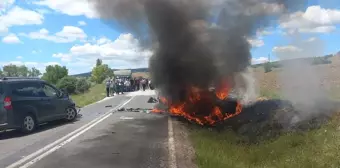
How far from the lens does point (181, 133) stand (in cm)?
1104

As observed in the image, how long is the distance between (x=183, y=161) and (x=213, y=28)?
926cm

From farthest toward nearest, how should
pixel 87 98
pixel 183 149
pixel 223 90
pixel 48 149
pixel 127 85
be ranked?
pixel 127 85 < pixel 87 98 < pixel 223 90 < pixel 48 149 < pixel 183 149

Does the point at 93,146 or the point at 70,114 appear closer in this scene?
the point at 93,146

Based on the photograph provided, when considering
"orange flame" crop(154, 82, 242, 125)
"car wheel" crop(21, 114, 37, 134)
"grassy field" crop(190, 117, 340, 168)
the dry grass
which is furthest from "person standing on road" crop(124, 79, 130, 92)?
"grassy field" crop(190, 117, 340, 168)

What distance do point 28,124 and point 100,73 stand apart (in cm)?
10955

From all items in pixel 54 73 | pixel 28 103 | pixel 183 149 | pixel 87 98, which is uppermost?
pixel 54 73

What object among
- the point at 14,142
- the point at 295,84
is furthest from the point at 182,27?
the point at 14,142

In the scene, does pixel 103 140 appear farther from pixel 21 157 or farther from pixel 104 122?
pixel 104 122

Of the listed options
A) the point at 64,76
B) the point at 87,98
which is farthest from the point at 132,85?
the point at 64,76

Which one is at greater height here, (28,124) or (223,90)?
(223,90)

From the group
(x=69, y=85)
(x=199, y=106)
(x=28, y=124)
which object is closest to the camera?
(x=28, y=124)

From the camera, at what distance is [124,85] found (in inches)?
1569

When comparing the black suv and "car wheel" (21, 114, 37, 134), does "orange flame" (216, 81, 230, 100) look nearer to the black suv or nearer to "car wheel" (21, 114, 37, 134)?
the black suv

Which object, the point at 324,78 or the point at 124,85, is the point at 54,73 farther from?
the point at 324,78
